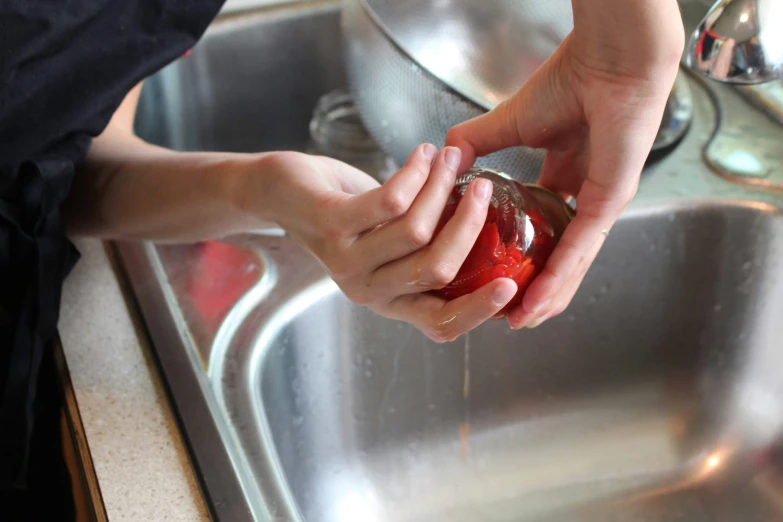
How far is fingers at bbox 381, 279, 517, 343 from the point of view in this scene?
428mm

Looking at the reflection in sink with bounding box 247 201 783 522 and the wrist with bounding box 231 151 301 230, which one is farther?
the reflection in sink with bounding box 247 201 783 522

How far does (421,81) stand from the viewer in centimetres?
69

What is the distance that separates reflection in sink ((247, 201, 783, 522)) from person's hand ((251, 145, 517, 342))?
19 cm

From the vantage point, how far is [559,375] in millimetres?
782

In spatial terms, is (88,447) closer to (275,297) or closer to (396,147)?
(275,297)

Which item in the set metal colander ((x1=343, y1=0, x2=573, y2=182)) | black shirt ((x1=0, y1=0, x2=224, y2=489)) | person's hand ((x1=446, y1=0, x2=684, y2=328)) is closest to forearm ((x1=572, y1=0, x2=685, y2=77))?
person's hand ((x1=446, y1=0, x2=684, y2=328))

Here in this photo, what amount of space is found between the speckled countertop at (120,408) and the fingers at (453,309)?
0.56 ft

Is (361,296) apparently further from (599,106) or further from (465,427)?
(465,427)

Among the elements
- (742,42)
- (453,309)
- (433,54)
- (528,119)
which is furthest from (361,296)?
(433,54)

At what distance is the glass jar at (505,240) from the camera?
1.53 ft

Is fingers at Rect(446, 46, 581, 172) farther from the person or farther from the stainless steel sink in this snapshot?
the stainless steel sink

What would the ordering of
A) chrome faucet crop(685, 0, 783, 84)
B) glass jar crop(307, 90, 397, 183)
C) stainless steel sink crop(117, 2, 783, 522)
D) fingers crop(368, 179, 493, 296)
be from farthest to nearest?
glass jar crop(307, 90, 397, 183) < stainless steel sink crop(117, 2, 783, 522) < chrome faucet crop(685, 0, 783, 84) < fingers crop(368, 179, 493, 296)

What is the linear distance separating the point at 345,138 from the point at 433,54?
0.49 ft

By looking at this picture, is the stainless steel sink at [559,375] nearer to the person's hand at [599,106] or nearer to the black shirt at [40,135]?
the black shirt at [40,135]
